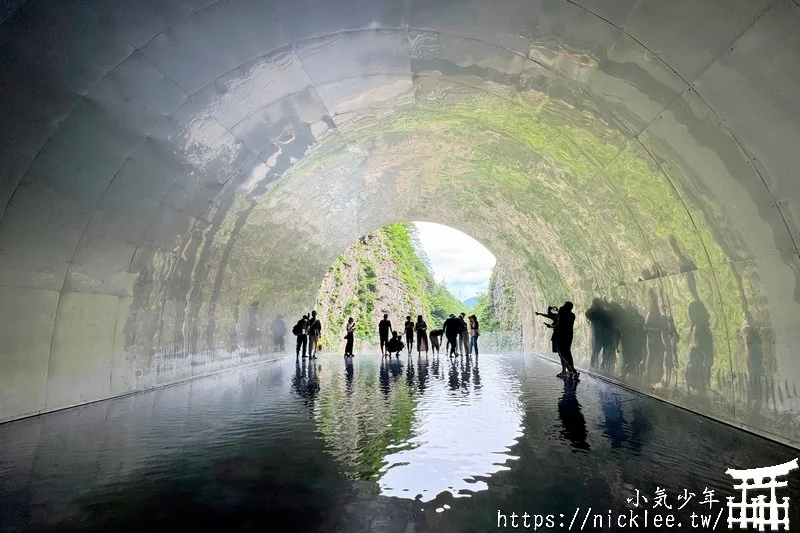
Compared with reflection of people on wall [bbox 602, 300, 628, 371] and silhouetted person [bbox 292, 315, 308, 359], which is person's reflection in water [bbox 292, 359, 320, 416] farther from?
reflection of people on wall [bbox 602, 300, 628, 371]

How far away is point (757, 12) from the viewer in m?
3.61

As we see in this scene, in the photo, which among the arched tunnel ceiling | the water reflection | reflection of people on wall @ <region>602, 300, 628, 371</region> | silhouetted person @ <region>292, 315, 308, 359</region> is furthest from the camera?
silhouetted person @ <region>292, 315, 308, 359</region>

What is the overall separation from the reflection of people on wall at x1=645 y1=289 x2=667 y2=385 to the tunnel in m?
0.15

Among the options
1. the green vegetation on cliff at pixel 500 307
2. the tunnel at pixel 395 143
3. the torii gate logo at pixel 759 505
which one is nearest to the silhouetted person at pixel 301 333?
the tunnel at pixel 395 143

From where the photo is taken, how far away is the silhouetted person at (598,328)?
10.8m

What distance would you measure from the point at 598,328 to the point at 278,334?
12.7 meters

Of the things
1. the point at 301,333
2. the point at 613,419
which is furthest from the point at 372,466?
the point at 301,333

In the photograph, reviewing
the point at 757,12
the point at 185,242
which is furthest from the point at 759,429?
the point at 185,242

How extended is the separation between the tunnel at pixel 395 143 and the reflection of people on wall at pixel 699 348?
4 centimetres

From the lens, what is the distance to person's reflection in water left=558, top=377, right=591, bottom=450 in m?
5.02

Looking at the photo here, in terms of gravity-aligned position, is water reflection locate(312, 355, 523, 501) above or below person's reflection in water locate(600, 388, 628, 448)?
above

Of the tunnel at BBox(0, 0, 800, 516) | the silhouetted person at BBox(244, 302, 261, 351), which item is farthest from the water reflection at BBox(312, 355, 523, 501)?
the silhouetted person at BBox(244, 302, 261, 351)

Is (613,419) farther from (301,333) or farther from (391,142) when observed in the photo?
(301,333)

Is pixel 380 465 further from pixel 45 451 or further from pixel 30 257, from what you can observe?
pixel 30 257
